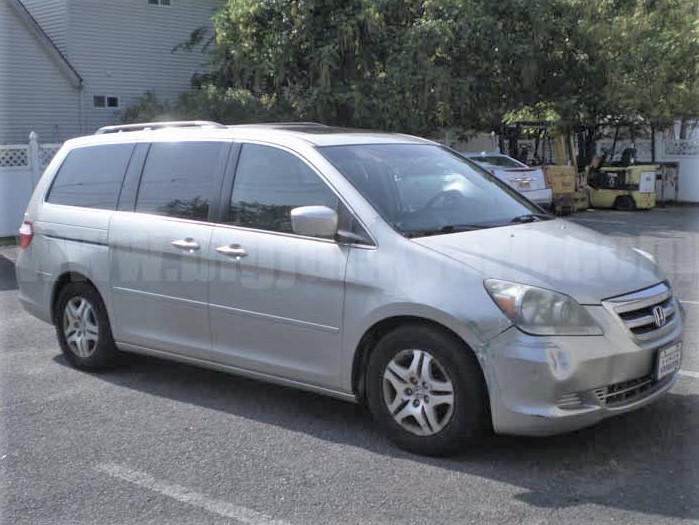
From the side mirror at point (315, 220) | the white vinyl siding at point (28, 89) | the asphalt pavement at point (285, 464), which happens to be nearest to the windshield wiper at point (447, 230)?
the side mirror at point (315, 220)

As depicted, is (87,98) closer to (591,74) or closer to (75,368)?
(591,74)

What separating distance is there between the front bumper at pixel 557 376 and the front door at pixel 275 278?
99 centimetres

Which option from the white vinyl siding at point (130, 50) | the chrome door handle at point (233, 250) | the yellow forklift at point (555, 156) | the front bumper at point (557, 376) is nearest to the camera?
the front bumper at point (557, 376)

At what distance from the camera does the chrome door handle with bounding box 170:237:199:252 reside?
5.08 meters

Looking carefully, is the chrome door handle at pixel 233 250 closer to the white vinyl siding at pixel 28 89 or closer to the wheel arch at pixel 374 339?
the wheel arch at pixel 374 339

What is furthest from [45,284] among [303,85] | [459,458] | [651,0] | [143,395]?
[651,0]

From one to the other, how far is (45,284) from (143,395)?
1.33 m

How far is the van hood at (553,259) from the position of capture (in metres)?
4.06

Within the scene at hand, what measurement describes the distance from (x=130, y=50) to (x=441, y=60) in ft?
29.3

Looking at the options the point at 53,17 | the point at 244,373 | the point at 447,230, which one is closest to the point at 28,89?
the point at 53,17

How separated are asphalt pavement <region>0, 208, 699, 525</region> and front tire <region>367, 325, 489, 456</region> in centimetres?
13

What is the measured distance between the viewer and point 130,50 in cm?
2208

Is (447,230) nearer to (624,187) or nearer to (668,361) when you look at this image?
(668,361)

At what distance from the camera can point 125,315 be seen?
220 inches
